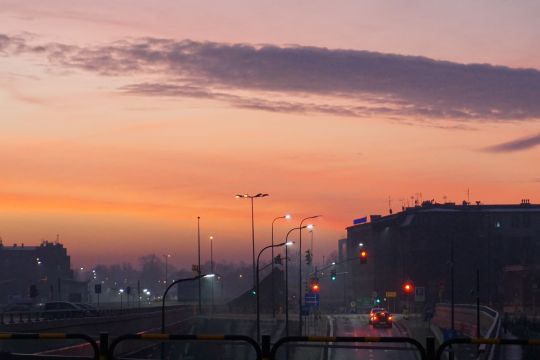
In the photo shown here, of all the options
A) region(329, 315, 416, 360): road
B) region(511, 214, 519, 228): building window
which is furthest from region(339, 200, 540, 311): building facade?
region(329, 315, 416, 360): road

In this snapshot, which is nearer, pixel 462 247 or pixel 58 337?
pixel 58 337

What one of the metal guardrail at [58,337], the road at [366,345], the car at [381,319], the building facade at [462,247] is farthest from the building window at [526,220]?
the metal guardrail at [58,337]

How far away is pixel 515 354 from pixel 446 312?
64.1 m

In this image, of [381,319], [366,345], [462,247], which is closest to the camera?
[366,345]

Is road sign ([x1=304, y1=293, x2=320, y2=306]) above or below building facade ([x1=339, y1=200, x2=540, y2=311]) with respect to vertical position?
below

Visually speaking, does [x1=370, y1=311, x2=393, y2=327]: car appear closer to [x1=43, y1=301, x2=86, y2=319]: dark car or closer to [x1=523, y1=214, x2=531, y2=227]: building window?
[x1=43, y1=301, x2=86, y2=319]: dark car

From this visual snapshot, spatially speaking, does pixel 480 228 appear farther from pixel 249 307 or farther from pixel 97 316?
pixel 97 316

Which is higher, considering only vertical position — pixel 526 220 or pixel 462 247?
pixel 526 220

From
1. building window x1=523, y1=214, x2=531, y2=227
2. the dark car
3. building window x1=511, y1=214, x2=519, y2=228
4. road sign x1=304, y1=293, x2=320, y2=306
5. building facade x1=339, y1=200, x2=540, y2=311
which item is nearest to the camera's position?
the dark car

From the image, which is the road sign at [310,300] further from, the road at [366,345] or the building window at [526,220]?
the building window at [526,220]

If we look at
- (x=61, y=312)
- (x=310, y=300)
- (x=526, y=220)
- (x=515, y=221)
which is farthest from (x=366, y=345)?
(x=526, y=220)

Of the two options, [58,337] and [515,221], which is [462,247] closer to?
[515,221]

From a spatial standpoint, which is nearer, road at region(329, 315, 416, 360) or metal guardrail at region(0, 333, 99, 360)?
metal guardrail at region(0, 333, 99, 360)

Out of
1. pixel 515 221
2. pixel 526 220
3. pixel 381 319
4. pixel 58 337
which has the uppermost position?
pixel 526 220
